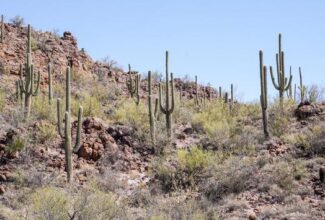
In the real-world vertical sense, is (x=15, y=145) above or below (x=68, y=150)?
above

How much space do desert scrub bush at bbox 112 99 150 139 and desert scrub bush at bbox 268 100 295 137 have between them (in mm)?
3728

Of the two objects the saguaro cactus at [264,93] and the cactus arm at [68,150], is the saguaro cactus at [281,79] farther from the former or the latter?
the cactus arm at [68,150]

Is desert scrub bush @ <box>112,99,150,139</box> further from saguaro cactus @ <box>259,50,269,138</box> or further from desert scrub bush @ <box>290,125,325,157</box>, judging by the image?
desert scrub bush @ <box>290,125,325,157</box>

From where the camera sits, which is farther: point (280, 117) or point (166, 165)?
point (280, 117)

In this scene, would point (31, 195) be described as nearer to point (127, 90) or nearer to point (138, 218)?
point (138, 218)

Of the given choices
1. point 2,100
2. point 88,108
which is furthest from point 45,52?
point 88,108

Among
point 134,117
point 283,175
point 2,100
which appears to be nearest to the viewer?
point 283,175

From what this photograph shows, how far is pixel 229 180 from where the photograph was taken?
42.1 feet

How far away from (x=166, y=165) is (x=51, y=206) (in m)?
4.51

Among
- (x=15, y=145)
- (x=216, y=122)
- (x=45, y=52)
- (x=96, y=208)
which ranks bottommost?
(x=96, y=208)

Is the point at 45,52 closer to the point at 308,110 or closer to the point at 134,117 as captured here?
the point at 134,117

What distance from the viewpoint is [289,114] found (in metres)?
16.7

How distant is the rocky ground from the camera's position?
37.1ft

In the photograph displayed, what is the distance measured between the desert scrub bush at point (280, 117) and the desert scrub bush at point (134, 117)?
3.73 meters
